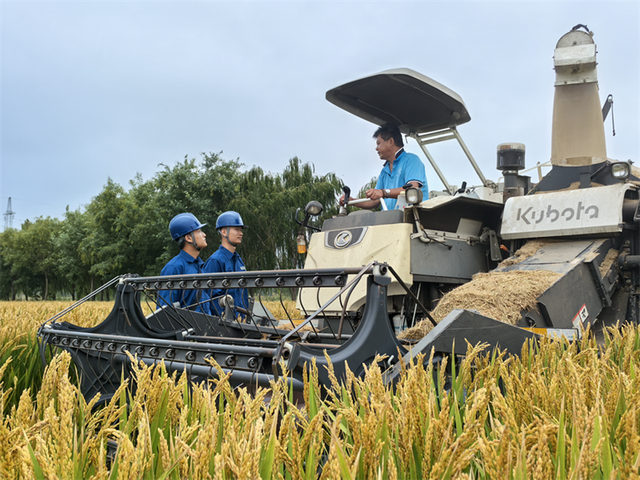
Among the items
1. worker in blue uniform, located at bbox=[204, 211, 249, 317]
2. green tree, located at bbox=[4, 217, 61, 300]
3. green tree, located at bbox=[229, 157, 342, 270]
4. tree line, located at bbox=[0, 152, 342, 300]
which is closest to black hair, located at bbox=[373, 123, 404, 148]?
worker in blue uniform, located at bbox=[204, 211, 249, 317]

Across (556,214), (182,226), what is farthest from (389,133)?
(182,226)

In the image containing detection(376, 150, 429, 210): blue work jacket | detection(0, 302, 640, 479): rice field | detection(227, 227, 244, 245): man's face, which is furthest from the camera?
detection(227, 227, 244, 245): man's face

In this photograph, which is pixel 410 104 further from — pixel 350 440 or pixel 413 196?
pixel 350 440

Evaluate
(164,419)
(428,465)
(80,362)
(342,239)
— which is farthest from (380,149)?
(428,465)

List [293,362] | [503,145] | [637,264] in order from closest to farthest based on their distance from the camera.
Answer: [293,362] < [637,264] < [503,145]

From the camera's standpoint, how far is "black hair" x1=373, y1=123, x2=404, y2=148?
5.97 meters

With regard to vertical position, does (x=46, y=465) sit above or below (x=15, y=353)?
above

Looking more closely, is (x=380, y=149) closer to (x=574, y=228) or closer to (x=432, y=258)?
(x=432, y=258)

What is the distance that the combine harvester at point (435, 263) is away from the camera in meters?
2.87

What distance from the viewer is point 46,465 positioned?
97 cm

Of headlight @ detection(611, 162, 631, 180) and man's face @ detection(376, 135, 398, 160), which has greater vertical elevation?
man's face @ detection(376, 135, 398, 160)

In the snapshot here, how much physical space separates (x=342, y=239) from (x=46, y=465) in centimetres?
429

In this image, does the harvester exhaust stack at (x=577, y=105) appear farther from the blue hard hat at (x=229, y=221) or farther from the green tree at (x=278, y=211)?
the green tree at (x=278, y=211)

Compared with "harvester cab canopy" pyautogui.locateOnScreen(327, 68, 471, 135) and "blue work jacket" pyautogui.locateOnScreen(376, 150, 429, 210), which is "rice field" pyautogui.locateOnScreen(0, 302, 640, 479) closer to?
"blue work jacket" pyautogui.locateOnScreen(376, 150, 429, 210)
